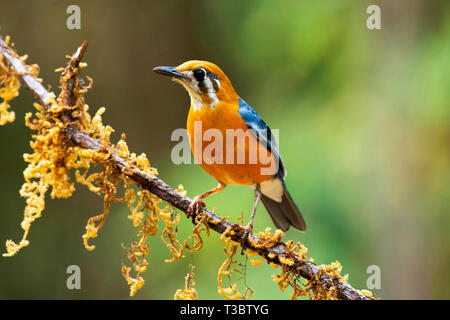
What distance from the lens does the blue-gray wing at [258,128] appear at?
3.56 metres

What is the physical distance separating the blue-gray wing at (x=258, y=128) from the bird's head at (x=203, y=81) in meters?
0.17

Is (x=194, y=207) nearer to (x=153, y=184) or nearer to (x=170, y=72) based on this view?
(x=153, y=184)

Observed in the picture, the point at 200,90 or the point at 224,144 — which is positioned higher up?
the point at 200,90

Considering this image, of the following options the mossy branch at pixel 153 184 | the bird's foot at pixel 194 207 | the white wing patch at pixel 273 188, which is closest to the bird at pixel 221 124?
the white wing patch at pixel 273 188

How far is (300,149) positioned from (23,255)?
4.70m

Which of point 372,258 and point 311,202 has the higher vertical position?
point 311,202

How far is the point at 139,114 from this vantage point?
8.84 m

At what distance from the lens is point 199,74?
10.7 feet

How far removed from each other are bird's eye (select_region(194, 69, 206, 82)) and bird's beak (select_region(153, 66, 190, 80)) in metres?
0.06

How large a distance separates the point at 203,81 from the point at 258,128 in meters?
0.60

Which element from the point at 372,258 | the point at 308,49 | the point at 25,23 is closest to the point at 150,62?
the point at 25,23

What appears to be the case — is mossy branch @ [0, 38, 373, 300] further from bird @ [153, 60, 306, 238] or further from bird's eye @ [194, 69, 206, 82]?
bird's eye @ [194, 69, 206, 82]

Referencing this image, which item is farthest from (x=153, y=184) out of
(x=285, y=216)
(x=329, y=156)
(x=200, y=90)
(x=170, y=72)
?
(x=329, y=156)
